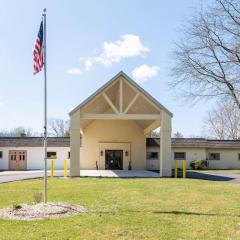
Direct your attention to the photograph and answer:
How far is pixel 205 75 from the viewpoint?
21.9 meters

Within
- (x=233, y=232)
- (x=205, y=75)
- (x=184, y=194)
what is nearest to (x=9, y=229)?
(x=233, y=232)

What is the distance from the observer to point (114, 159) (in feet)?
127

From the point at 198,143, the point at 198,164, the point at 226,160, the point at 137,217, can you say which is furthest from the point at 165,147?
the point at 226,160

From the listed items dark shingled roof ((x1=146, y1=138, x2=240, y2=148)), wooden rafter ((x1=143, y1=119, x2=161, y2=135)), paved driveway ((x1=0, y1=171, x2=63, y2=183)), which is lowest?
paved driveway ((x1=0, y1=171, x2=63, y2=183))

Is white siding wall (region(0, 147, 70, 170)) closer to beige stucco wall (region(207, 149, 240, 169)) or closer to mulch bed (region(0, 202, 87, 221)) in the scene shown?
beige stucco wall (region(207, 149, 240, 169))

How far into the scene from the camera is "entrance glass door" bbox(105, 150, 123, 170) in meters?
38.7

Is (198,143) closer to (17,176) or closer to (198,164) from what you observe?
(198,164)

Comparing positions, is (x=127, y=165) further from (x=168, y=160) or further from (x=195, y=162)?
(x=168, y=160)

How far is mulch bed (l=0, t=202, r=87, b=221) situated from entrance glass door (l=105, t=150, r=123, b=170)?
85.4 feet

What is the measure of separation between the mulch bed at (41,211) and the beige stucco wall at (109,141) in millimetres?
25794

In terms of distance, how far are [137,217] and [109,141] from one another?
1080 inches

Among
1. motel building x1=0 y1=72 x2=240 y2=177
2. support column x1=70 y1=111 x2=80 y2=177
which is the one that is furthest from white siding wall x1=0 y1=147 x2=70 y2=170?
support column x1=70 y1=111 x2=80 y2=177

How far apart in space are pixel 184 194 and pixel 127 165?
2199 cm

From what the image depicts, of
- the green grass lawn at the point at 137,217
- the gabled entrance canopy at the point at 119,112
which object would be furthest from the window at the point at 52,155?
the green grass lawn at the point at 137,217
